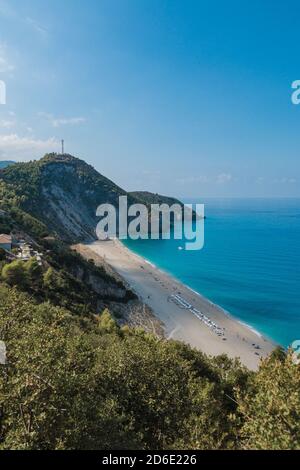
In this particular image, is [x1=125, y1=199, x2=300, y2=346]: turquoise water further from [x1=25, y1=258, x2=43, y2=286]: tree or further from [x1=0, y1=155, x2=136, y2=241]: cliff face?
[x1=25, y1=258, x2=43, y2=286]: tree

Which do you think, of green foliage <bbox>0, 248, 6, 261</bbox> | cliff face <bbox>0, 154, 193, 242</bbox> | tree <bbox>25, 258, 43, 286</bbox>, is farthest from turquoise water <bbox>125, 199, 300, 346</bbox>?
green foliage <bbox>0, 248, 6, 261</bbox>

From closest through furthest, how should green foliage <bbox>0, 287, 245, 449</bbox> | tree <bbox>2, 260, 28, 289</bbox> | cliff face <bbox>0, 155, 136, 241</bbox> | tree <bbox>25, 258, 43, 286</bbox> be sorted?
green foliage <bbox>0, 287, 245, 449</bbox>
tree <bbox>2, 260, 28, 289</bbox>
tree <bbox>25, 258, 43, 286</bbox>
cliff face <bbox>0, 155, 136, 241</bbox>

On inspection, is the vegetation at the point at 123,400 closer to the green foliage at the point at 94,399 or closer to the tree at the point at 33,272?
the green foliage at the point at 94,399

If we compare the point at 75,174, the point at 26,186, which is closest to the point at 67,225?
the point at 26,186

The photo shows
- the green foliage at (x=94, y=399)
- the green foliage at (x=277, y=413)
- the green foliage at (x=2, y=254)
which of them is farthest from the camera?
the green foliage at (x=2, y=254)

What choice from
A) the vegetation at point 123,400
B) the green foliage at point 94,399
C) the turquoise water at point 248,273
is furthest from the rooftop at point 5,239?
the turquoise water at point 248,273
